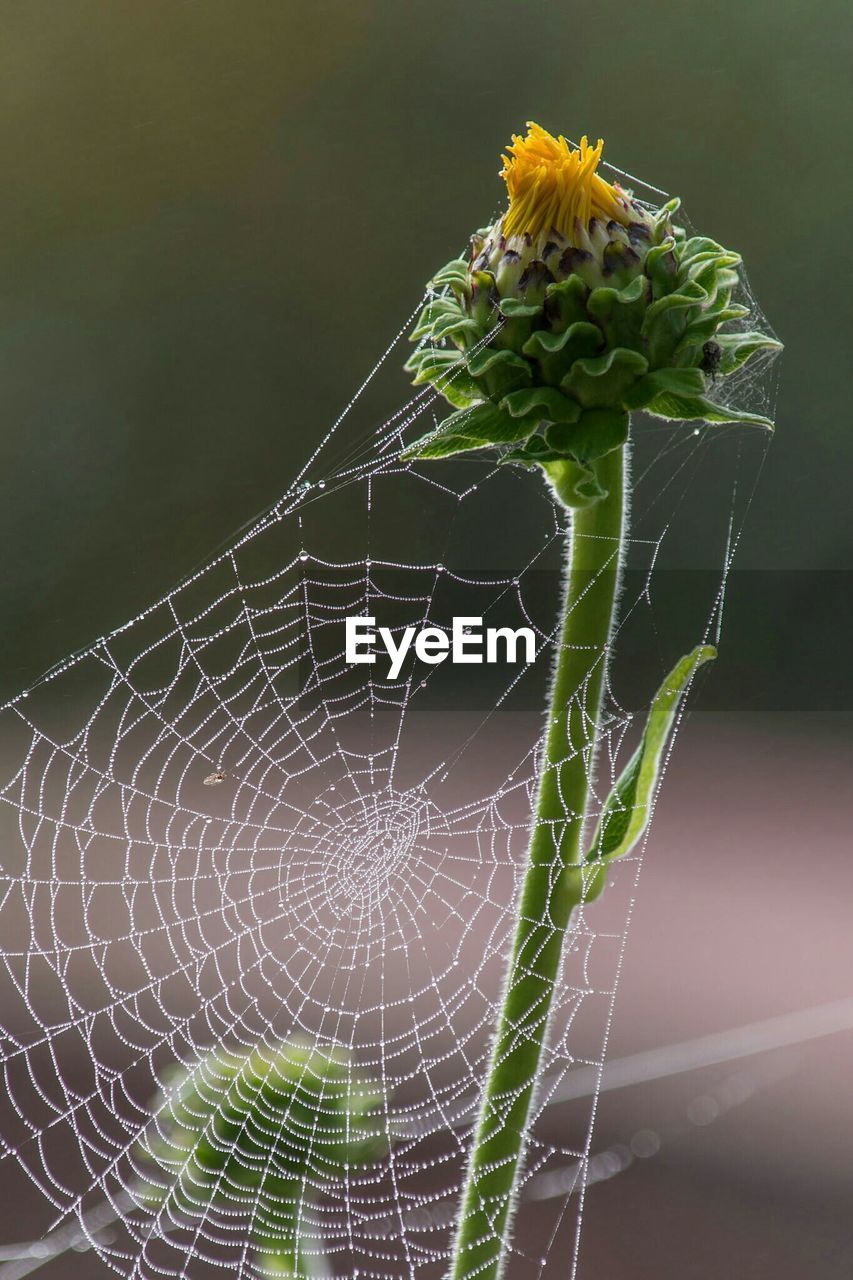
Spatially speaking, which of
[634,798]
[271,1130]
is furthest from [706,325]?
[271,1130]

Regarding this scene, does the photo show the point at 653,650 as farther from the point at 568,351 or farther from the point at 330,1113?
the point at 568,351

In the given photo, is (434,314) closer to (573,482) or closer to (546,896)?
(573,482)

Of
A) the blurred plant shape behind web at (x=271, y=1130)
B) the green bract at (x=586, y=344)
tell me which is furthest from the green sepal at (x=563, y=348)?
the blurred plant shape behind web at (x=271, y=1130)

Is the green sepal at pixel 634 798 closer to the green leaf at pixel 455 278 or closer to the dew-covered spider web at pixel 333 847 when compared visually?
the green leaf at pixel 455 278

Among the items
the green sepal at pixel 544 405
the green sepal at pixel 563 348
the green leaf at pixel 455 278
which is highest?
the green leaf at pixel 455 278

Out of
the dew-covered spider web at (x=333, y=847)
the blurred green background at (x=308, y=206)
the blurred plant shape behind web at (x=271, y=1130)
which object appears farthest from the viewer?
the blurred green background at (x=308, y=206)

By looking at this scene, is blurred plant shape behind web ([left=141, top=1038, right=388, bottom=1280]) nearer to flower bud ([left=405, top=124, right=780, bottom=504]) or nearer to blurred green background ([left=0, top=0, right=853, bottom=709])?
flower bud ([left=405, top=124, right=780, bottom=504])

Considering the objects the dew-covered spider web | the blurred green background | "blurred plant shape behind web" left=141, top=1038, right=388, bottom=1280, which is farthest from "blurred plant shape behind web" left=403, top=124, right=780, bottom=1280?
the blurred green background
